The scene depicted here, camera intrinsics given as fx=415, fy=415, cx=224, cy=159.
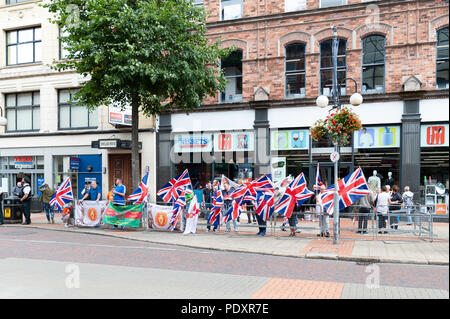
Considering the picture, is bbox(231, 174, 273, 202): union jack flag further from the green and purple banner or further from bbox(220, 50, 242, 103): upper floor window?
bbox(220, 50, 242, 103): upper floor window

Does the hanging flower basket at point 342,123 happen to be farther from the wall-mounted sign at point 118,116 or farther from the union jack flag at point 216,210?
the wall-mounted sign at point 118,116

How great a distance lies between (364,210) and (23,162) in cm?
1959

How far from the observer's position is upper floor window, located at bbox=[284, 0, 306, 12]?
18531 millimetres

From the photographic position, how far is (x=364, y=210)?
46.2ft

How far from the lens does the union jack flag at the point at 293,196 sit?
13406mm

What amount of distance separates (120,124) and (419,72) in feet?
46.6

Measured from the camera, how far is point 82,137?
22.8 meters

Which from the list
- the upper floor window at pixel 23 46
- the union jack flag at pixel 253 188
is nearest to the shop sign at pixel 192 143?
the union jack flag at pixel 253 188

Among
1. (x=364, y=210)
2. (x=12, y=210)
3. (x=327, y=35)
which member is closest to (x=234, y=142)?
(x=327, y=35)

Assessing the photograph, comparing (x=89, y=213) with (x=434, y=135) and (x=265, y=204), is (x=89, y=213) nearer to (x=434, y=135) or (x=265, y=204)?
(x=265, y=204)

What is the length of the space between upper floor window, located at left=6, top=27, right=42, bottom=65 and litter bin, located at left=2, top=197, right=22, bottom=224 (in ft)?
31.2

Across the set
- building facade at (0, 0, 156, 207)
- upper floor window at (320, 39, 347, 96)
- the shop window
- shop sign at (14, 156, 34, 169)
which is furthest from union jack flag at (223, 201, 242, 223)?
shop sign at (14, 156, 34, 169)

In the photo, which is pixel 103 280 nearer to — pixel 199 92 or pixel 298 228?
pixel 298 228
